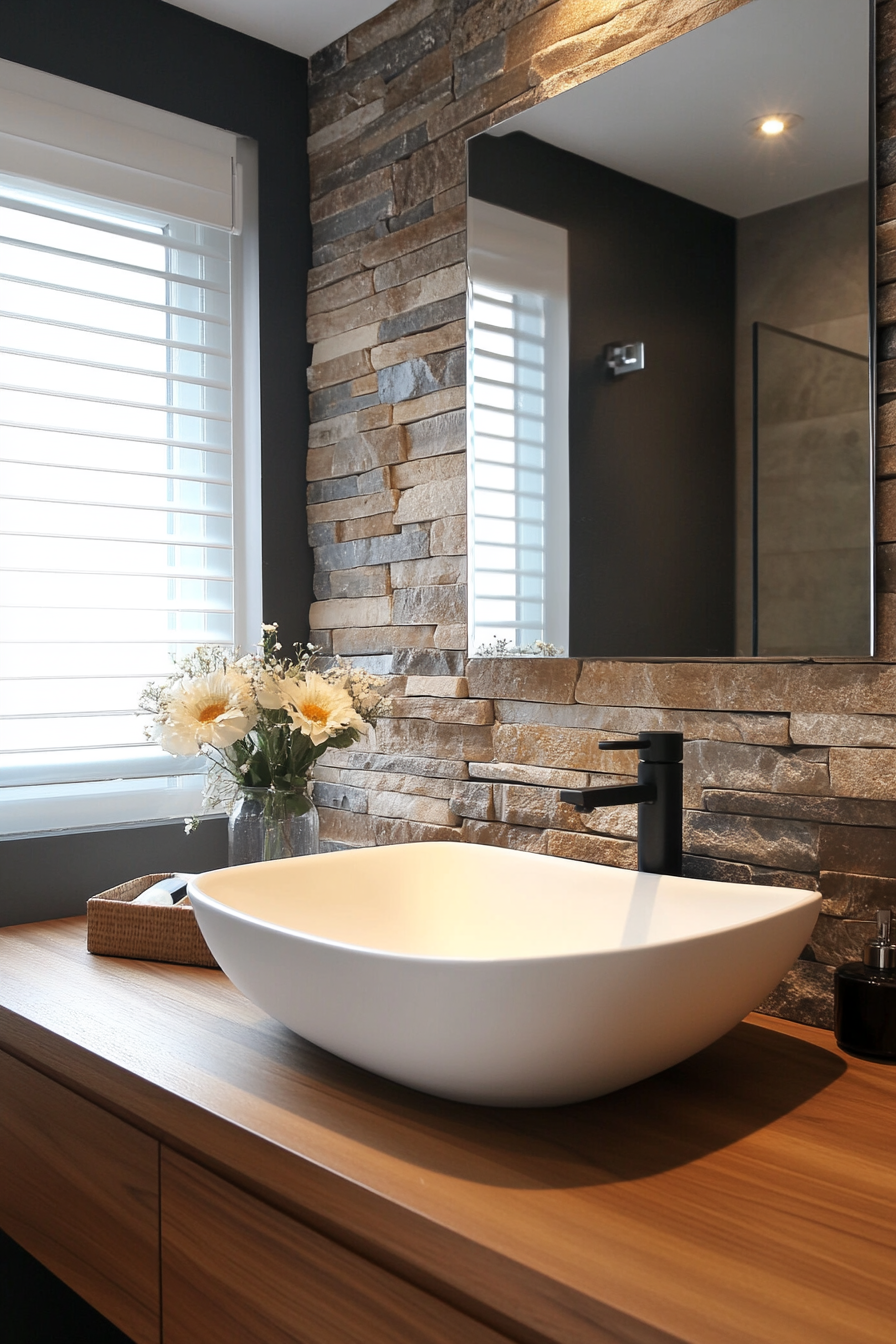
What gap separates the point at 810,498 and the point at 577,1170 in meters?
0.78

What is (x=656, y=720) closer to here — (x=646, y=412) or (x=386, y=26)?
(x=646, y=412)

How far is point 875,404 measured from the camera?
1.21 meters

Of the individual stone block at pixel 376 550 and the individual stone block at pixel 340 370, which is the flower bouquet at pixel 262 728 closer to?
the individual stone block at pixel 376 550

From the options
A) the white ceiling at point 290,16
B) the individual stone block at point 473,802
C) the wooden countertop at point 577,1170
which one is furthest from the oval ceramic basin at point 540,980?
the white ceiling at point 290,16

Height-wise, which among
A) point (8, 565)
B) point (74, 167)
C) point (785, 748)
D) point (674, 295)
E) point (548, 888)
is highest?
point (74, 167)

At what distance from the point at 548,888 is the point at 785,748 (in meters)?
0.33

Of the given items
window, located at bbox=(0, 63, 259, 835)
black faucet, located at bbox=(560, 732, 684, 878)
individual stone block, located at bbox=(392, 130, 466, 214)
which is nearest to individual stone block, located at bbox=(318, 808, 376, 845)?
window, located at bbox=(0, 63, 259, 835)

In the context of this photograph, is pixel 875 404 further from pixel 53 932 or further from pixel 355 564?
pixel 53 932

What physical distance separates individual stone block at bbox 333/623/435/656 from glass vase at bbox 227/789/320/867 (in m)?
0.37

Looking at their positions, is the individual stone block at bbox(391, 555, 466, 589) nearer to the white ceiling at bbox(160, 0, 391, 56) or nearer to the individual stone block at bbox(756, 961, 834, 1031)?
the individual stone block at bbox(756, 961, 834, 1031)

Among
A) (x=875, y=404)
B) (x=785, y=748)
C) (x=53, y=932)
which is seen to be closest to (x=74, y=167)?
(x=53, y=932)

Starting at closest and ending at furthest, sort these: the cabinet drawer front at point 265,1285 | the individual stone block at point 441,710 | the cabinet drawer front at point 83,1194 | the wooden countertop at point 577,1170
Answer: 1. the wooden countertop at point 577,1170
2. the cabinet drawer front at point 265,1285
3. the cabinet drawer front at point 83,1194
4. the individual stone block at point 441,710

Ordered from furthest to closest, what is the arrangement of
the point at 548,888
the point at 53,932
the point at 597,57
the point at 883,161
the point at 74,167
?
the point at 74,167 < the point at 53,932 < the point at 597,57 < the point at 548,888 < the point at 883,161

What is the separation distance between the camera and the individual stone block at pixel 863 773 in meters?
1.20
